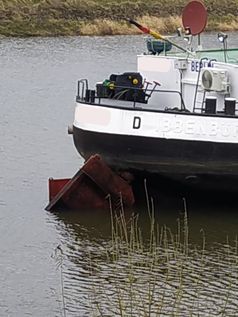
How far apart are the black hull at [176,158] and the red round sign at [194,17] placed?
8.02ft

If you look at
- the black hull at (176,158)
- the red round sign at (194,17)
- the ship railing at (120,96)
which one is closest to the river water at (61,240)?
the black hull at (176,158)

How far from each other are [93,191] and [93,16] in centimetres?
4035

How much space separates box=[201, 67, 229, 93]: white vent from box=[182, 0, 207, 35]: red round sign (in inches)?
49.1

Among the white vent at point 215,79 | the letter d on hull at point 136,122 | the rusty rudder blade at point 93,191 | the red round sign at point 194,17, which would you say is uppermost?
the red round sign at point 194,17

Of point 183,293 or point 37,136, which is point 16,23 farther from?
point 183,293

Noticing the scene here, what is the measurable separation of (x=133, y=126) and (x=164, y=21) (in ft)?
128

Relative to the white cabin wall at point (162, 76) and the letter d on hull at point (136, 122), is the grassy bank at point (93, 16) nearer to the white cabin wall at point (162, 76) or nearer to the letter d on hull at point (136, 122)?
the white cabin wall at point (162, 76)

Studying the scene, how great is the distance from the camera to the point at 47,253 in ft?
45.6

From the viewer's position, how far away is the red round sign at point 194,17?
1672 cm

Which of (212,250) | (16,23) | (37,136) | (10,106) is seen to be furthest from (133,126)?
(16,23)

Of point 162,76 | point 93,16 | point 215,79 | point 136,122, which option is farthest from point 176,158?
point 93,16

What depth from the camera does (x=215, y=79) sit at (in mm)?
15656

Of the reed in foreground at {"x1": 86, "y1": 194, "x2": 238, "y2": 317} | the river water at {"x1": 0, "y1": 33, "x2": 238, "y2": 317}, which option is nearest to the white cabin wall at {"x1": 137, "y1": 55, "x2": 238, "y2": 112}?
the river water at {"x1": 0, "y1": 33, "x2": 238, "y2": 317}

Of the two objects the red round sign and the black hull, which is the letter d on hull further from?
the red round sign
